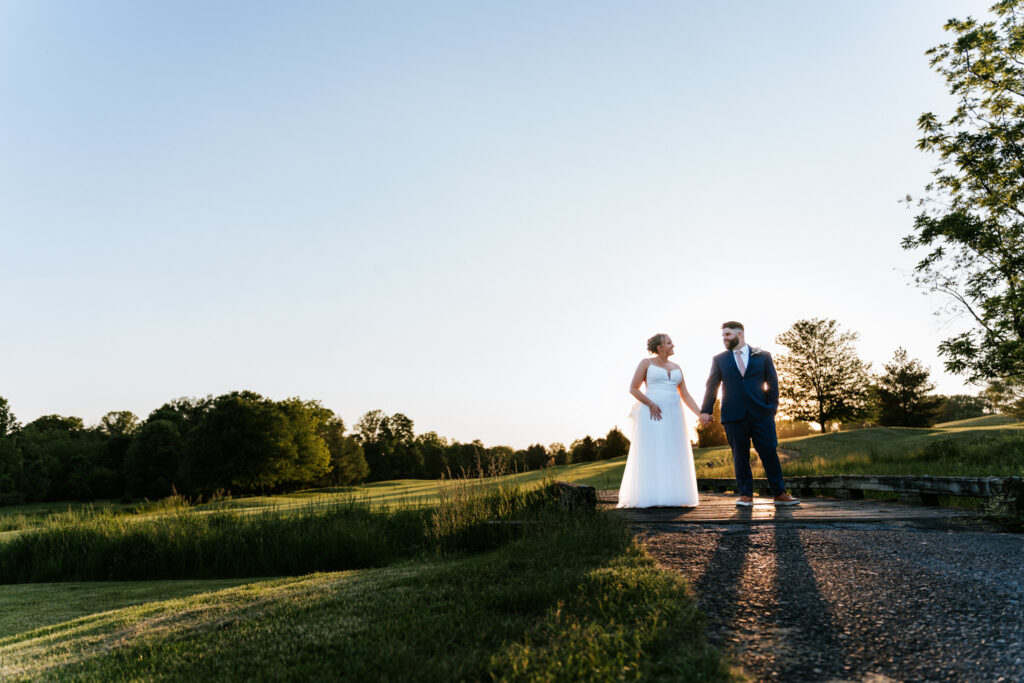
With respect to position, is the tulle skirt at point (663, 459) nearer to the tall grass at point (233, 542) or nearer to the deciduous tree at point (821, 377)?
the tall grass at point (233, 542)

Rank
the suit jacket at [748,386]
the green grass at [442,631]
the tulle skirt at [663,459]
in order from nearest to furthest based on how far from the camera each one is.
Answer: the green grass at [442,631]
the suit jacket at [748,386]
the tulle skirt at [663,459]

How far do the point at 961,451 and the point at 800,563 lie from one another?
17.2 meters

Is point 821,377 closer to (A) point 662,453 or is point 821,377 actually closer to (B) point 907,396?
(B) point 907,396

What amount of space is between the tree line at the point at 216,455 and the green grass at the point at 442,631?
3175 centimetres

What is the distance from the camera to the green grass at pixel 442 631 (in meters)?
3.24

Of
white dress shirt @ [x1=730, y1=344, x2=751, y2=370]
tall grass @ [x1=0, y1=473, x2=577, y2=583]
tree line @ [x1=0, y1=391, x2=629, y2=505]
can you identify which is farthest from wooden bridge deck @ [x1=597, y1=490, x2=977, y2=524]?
tree line @ [x1=0, y1=391, x2=629, y2=505]

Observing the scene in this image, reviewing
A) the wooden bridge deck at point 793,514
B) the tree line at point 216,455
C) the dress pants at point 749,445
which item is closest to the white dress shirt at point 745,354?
the dress pants at point 749,445

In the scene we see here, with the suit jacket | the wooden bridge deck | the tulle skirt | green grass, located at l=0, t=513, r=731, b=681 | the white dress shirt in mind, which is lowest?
the wooden bridge deck

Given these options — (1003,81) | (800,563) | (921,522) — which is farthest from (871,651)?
(1003,81)

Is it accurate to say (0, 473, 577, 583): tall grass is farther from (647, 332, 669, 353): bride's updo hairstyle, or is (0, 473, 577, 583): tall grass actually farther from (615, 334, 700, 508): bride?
(647, 332, 669, 353): bride's updo hairstyle

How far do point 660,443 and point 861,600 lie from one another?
182 inches

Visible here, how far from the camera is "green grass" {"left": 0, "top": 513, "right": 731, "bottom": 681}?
3242 mm

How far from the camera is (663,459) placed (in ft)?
28.7

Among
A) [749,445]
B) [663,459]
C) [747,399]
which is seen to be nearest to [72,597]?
[663,459]
